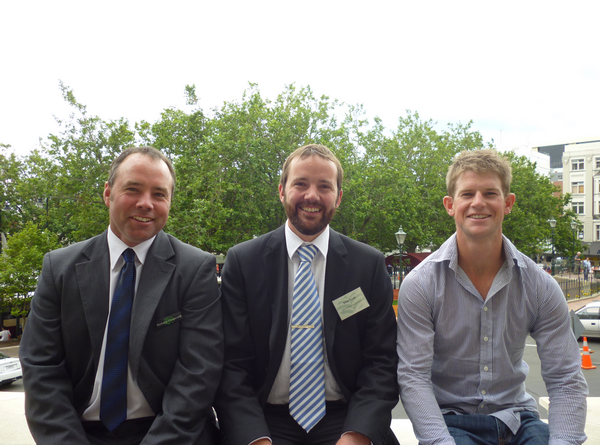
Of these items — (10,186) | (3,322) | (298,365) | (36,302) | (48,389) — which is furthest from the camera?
(10,186)

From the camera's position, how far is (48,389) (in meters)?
2.32

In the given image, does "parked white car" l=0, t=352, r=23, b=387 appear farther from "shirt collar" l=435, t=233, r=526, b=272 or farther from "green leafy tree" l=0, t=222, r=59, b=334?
"shirt collar" l=435, t=233, r=526, b=272

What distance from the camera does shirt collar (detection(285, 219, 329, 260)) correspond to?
113 inches

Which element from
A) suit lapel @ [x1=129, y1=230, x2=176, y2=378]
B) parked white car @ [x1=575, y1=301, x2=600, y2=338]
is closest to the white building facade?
parked white car @ [x1=575, y1=301, x2=600, y2=338]

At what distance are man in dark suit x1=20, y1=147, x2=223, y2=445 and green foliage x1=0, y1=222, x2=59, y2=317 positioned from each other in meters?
23.9

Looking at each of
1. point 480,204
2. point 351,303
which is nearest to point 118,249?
point 351,303

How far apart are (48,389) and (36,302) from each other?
484 millimetres

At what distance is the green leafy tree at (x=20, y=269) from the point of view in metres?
22.5

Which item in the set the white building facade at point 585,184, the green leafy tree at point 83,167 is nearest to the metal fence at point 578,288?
the green leafy tree at point 83,167

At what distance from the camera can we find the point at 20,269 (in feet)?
74.9

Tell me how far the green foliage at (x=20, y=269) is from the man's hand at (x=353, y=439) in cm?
A: 2466

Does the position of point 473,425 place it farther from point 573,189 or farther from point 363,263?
point 573,189

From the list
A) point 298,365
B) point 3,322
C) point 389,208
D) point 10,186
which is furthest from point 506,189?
point 10,186

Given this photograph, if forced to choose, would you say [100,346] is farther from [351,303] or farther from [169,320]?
[351,303]
